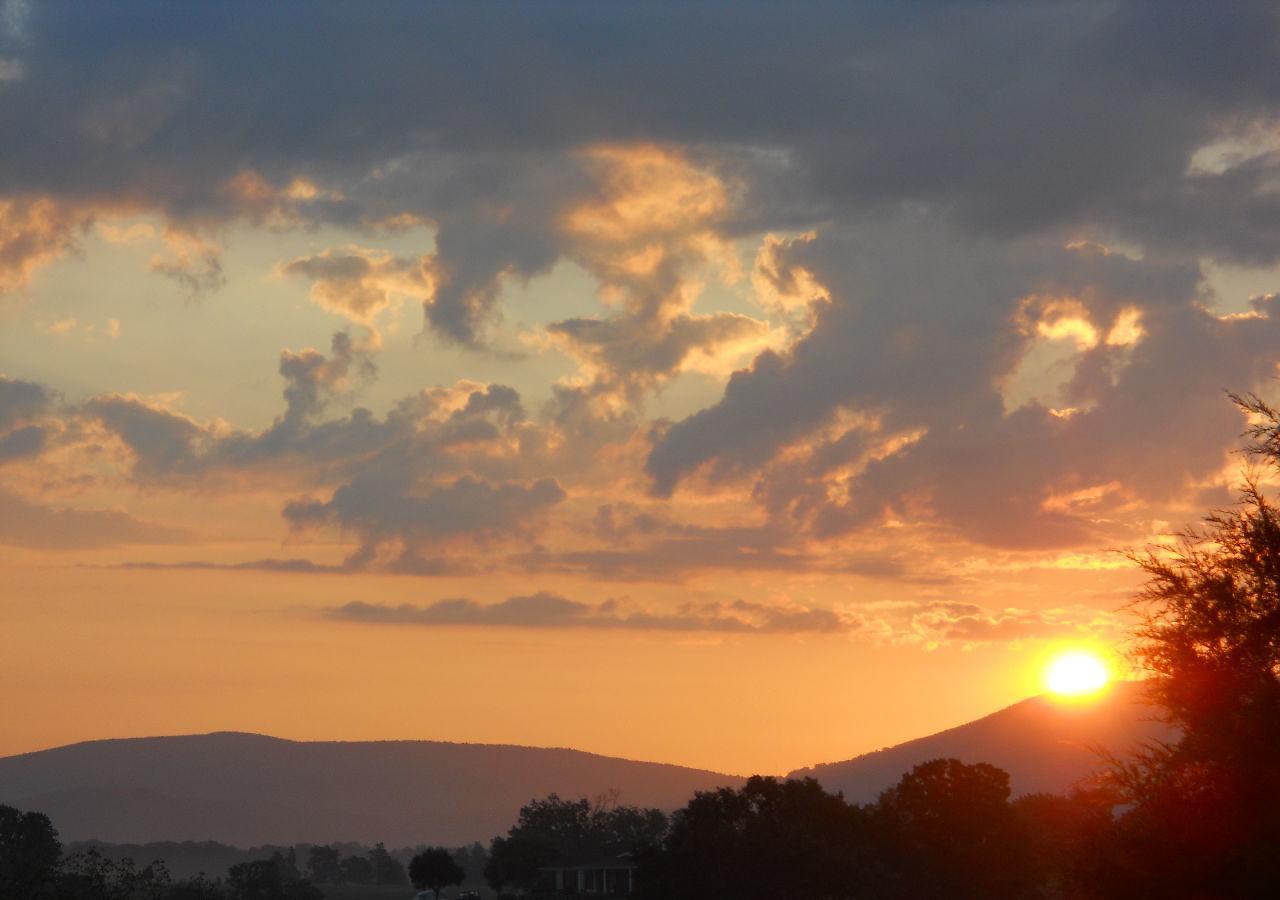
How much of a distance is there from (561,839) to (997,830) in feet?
311

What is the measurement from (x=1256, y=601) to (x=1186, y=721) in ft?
9.69

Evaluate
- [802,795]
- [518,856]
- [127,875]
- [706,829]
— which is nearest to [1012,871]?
[802,795]

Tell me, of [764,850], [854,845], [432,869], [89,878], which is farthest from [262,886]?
[89,878]

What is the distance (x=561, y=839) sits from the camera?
618ft

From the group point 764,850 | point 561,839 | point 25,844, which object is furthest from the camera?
point 561,839

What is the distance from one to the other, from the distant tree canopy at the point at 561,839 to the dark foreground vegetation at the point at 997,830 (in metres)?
0.29

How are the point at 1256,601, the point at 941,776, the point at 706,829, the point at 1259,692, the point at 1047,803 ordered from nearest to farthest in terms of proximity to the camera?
1. the point at 1259,692
2. the point at 1256,601
3. the point at 706,829
4. the point at 941,776
5. the point at 1047,803

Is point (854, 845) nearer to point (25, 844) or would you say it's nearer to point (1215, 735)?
point (1215, 735)

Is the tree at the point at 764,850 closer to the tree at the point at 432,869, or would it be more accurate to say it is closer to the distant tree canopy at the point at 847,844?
the distant tree canopy at the point at 847,844

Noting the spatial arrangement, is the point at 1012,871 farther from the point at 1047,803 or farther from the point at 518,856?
the point at 518,856

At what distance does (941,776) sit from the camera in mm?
105500

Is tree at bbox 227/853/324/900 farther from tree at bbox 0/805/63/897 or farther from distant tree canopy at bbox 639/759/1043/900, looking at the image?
distant tree canopy at bbox 639/759/1043/900

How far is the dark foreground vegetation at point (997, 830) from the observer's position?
29656mm

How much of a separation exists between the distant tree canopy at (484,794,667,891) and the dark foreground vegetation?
0.29m
